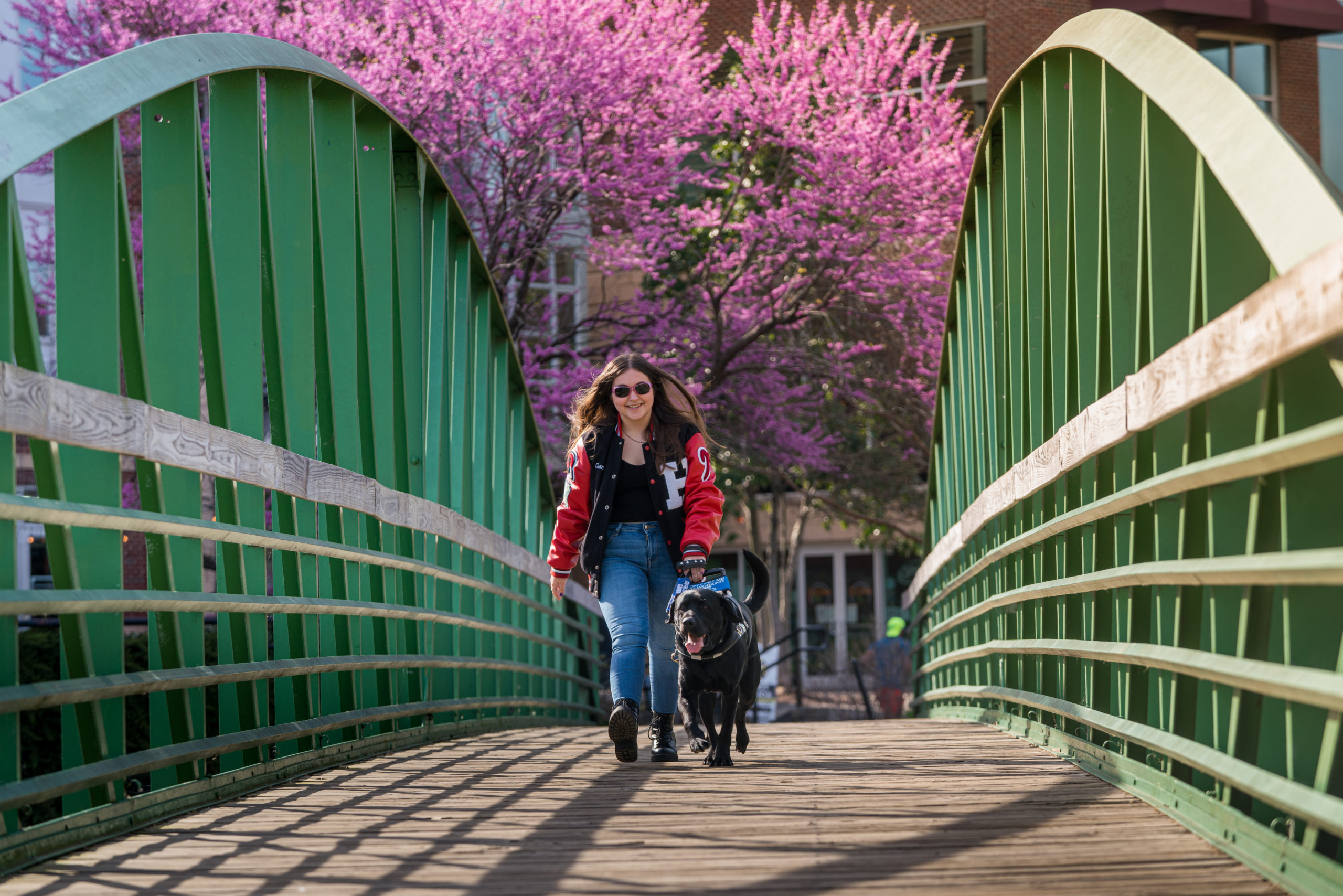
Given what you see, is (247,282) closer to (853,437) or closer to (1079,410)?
(1079,410)

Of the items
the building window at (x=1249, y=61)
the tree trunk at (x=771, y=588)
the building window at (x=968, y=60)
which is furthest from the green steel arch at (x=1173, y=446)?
the building window at (x=1249, y=61)

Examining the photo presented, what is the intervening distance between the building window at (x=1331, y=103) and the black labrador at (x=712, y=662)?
19.4m

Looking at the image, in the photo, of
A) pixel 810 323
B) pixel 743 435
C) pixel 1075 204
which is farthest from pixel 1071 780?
pixel 810 323

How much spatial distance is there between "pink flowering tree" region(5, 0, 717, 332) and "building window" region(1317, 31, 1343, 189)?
13.3 metres

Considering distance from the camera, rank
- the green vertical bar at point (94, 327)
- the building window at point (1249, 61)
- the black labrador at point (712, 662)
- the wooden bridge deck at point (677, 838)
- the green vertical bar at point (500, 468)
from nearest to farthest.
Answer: the wooden bridge deck at point (677, 838), the green vertical bar at point (94, 327), the black labrador at point (712, 662), the green vertical bar at point (500, 468), the building window at point (1249, 61)

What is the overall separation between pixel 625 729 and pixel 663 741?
0.30m

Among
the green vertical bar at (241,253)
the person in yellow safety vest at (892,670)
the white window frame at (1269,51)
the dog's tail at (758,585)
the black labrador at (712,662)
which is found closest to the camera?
the green vertical bar at (241,253)

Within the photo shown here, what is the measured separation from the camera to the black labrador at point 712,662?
189 inches

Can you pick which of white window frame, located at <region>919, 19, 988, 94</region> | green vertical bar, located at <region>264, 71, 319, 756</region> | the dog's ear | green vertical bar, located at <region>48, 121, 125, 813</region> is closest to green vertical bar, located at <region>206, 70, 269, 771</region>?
green vertical bar, located at <region>264, 71, 319, 756</region>

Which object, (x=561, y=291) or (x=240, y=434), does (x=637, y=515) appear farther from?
(x=561, y=291)

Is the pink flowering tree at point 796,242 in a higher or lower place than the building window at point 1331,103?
lower

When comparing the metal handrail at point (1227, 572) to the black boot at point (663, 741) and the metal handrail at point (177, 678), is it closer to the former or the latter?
the black boot at point (663, 741)

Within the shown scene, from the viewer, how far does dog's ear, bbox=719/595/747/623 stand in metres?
4.93

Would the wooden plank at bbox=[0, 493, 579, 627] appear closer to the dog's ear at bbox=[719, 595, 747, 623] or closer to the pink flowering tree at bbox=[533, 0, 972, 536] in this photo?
the dog's ear at bbox=[719, 595, 747, 623]
